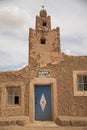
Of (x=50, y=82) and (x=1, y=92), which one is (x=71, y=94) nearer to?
(x=50, y=82)

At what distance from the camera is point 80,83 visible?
13.9 meters

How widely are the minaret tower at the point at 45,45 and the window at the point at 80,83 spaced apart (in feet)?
4.47

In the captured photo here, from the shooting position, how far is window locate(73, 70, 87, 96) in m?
13.6

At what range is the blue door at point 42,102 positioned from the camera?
13.7m

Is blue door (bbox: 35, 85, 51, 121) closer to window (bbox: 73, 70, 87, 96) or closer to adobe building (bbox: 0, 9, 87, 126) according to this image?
adobe building (bbox: 0, 9, 87, 126)

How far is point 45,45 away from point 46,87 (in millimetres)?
2573

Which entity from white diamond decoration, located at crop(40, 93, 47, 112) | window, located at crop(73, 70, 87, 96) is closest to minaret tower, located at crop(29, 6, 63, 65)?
window, located at crop(73, 70, 87, 96)

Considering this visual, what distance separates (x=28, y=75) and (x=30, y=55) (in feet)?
4.10

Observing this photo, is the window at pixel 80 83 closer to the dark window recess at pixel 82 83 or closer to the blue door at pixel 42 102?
the dark window recess at pixel 82 83

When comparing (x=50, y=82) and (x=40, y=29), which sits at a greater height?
(x=40, y=29)

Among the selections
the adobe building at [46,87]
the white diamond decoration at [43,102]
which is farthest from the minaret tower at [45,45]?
the white diamond decoration at [43,102]

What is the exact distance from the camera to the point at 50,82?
13727 millimetres

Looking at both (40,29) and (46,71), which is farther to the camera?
(40,29)

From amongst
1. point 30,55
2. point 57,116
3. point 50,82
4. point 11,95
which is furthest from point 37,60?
point 57,116
